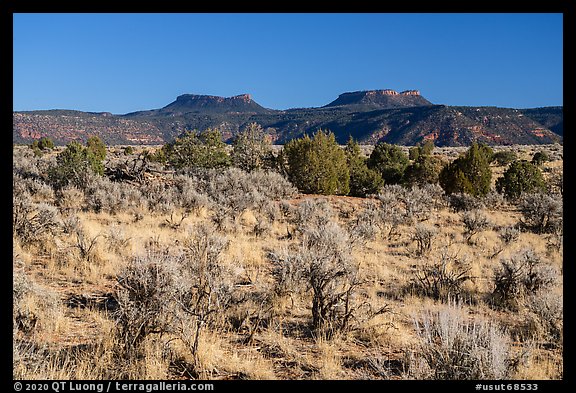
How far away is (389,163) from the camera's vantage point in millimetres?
28375

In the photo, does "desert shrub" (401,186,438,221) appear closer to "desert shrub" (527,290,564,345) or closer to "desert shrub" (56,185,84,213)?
"desert shrub" (527,290,564,345)

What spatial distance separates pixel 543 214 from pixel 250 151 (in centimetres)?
1753

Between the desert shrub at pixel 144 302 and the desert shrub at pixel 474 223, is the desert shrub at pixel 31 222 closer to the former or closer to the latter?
the desert shrub at pixel 144 302

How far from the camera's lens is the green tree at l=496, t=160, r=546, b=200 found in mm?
21078

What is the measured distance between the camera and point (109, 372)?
3701 millimetres

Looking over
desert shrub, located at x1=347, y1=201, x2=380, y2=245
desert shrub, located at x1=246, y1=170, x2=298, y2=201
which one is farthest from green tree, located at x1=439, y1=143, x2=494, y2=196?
desert shrub, located at x1=347, y1=201, x2=380, y2=245

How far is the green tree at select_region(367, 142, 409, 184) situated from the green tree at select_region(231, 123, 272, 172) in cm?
775

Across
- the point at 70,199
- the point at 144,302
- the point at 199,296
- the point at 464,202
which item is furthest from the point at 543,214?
the point at 70,199

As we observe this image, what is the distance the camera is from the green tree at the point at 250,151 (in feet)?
88.2

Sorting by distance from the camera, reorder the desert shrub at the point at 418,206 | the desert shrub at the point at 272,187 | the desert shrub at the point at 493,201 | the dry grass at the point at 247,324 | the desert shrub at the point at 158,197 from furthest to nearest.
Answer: the desert shrub at the point at 493,201 → the desert shrub at the point at 272,187 → the desert shrub at the point at 418,206 → the desert shrub at the point at 158,197 → the dry grass at the point at 247,324

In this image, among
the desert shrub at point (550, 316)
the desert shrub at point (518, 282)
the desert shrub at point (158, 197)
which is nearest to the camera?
the desert shrub at point (550, 316)

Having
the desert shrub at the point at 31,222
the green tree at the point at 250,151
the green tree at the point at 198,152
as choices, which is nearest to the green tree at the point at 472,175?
the green tree at the point at 250,151

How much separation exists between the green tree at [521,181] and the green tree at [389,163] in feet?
22.6
